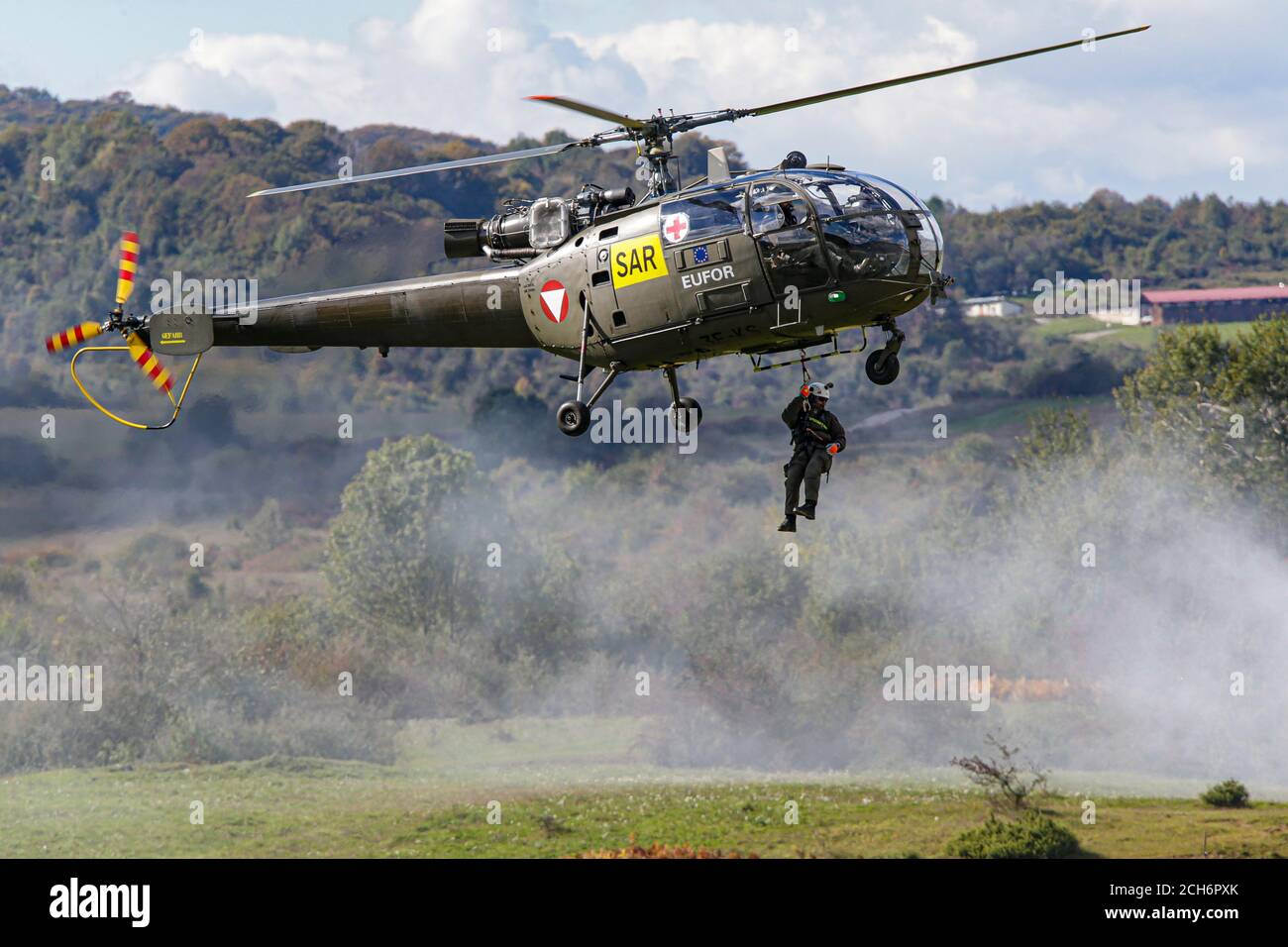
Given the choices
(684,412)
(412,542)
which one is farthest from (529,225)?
(412,542)

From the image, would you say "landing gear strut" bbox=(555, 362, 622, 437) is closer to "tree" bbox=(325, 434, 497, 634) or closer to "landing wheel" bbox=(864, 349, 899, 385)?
"landing wheel" bbox=(864, 349, 899, 385)

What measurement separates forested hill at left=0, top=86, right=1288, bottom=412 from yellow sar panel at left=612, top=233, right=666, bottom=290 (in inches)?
2281

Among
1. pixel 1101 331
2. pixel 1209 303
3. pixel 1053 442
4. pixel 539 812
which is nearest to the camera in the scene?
pixel 539 812

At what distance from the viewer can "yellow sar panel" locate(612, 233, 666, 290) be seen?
2339cm

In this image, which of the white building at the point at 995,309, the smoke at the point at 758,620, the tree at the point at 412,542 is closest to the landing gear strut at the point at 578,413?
the smoke at the point at 758,620

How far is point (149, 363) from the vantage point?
27.9 metres

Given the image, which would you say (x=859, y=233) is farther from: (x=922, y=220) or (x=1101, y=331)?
(x=1101, y=331)

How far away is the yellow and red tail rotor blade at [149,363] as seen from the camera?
89.0 ft

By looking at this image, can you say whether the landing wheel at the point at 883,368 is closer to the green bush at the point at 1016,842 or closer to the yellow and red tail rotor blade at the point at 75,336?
the yellow and red tail rotor blade at the point at 75,336

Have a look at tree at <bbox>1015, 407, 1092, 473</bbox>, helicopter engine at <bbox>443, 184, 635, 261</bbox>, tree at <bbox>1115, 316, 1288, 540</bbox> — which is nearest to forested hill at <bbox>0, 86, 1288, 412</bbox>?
tree at <bbox>1015, 407, 1092, 473</bbox>

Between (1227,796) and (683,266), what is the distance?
47358 mm

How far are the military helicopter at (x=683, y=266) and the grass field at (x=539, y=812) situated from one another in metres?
33.8
